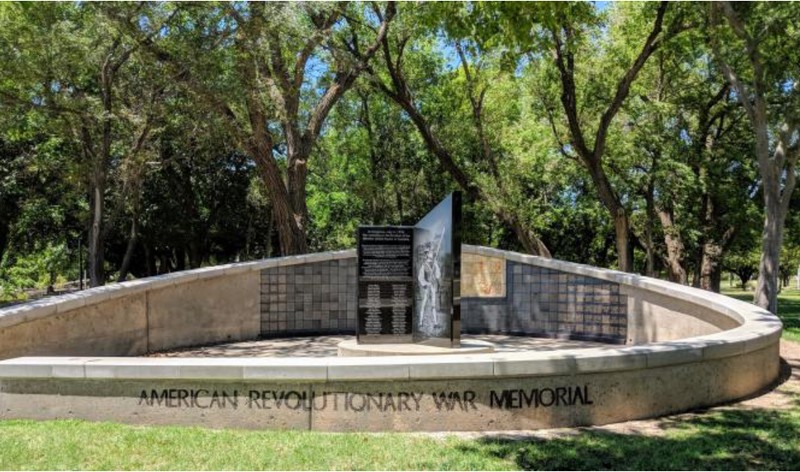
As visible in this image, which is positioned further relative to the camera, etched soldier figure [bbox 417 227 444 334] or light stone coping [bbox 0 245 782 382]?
etched soldier figure [bbox 417 227 444 334]

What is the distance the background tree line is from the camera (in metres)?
14.6

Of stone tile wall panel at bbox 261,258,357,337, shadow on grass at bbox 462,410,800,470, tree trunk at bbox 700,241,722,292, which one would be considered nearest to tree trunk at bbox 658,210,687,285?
tree trunk at bbox 700,241,722,292

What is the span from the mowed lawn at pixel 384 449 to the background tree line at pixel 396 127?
571 centimetres

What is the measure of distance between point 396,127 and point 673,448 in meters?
25.9

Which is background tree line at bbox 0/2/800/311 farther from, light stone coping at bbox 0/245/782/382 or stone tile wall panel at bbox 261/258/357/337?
light stone coping at bbox 0/245/782/382

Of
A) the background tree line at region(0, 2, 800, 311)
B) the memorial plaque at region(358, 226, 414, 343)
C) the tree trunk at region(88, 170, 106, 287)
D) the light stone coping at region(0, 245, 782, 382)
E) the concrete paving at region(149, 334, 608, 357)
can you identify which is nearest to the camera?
the light stone coping at region(0, 245, 782, 382)

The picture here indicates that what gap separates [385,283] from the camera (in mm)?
10336

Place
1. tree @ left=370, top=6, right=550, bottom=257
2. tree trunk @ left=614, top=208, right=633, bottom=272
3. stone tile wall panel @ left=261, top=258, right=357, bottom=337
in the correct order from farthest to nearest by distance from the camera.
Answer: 1. tree @ left=370, top=6, right=550, bottom=257
2. tree trunk @ left=614, top=208, right=633, bottom=272
3. stone tile wall panel @ left=261, top=258, right=357, bottom=337

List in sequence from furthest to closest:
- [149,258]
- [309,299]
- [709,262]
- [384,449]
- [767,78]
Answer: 1. [149,258]
2. [709,262]
3. [767,78]
4. [309,299]
5. [384,449]

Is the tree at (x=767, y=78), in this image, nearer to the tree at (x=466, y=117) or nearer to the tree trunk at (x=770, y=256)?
the tree trunk at (x=770, y=256)

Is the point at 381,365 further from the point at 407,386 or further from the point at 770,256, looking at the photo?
the point at 770,256

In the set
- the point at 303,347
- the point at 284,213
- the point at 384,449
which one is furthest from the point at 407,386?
the point at 284,213

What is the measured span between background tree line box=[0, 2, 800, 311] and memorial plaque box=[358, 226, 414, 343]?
330 cm

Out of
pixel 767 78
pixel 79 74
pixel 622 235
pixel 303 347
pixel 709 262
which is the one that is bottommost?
pixel 303 347
